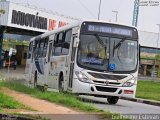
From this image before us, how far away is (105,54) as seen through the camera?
66.1 feet

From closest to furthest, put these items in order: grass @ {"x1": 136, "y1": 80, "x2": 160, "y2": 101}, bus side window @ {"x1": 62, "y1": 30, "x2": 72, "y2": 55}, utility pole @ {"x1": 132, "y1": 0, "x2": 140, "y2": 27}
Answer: bus side window @ {"x1": 62, "y1": 30, "x2": 72, "y2": 55} → grass @ {"x1": 136, "y1": 80, "x2": 160, "y2": 101} → utility pole @ {"x1": 132, "y1": 0, "x2": 140, "y2": 27}

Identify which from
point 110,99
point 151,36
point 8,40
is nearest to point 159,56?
point 151,36

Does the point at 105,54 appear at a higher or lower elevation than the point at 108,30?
lower

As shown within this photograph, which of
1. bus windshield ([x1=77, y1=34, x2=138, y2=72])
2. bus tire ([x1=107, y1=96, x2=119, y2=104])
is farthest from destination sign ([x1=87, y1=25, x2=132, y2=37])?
bus tire ([x1=107, y1=96, x2=119, y2=104])

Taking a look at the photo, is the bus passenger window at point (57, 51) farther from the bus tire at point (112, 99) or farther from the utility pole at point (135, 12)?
the utility pole at point (135, 12)

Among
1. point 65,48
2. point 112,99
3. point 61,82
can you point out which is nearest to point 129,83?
point 112,99

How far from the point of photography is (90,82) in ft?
65.8

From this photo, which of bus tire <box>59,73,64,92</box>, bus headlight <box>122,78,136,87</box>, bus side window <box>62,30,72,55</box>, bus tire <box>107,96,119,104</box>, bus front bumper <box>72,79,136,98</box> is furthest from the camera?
bus tire <box>59,73,64,92</box>

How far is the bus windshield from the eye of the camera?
2012 centimetres

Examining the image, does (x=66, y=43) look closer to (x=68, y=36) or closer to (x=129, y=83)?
(x=68, y=36)

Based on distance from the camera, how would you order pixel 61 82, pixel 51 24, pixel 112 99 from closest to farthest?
pixel 112 99
pixel 61 82
pixel 51 24

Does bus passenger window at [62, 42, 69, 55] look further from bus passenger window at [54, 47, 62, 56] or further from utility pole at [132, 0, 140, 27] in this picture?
utility pole at [132, 0, 140, 27]

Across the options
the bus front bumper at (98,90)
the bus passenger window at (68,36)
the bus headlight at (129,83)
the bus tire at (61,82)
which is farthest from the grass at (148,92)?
the bus front bumper at (98,90)

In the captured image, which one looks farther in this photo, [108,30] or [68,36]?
[68,36]
